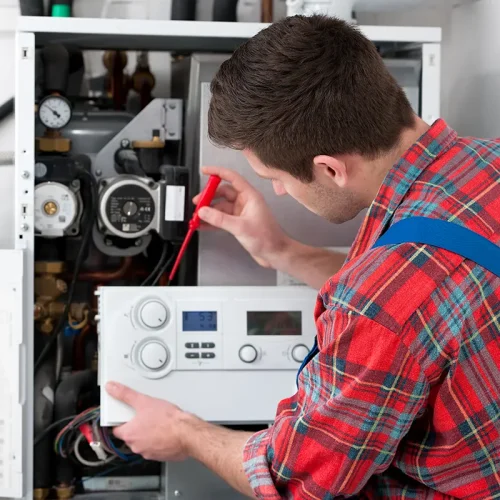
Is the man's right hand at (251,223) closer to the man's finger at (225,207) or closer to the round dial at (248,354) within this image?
the man's finger at (225,207)

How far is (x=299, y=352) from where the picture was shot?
155 cm

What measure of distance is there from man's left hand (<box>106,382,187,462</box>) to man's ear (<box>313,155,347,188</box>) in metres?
0.55

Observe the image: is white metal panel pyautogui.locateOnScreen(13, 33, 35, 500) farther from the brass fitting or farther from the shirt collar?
the shirt collar

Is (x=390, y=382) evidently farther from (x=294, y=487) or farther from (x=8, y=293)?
(x=8, y=293)

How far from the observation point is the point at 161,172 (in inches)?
64.0

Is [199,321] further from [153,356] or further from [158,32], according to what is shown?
[158,32]

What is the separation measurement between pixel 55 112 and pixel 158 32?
295 millimetres

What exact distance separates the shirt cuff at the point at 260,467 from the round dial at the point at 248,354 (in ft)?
1.09

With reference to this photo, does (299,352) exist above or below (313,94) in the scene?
below

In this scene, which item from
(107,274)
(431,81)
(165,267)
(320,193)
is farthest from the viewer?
(107,274)

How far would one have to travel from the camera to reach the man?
0.96m

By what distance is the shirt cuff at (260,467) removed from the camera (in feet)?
3.65

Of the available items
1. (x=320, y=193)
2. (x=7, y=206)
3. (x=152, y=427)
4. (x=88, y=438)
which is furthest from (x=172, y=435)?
(x=7, y=206)

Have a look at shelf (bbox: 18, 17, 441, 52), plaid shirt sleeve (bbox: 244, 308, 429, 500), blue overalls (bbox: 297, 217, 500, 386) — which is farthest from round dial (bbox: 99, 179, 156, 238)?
blue overalls (bbox: 297, 217, 500, 386)
